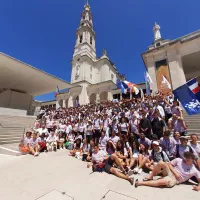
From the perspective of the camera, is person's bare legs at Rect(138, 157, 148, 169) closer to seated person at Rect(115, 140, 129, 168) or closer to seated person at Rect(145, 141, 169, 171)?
seated person at Rect(145, 141, 169, 171)

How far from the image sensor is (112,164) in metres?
3.83

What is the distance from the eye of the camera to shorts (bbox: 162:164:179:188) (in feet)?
8.61

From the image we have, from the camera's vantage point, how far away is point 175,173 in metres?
2.81

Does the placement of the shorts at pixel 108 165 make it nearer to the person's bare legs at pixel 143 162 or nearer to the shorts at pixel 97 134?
the person's bare legs at pixel 143 162

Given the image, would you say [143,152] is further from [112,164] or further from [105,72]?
[105,72]

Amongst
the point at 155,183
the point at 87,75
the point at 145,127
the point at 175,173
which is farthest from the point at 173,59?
the point at 87,75

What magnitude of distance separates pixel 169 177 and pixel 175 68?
566 inches

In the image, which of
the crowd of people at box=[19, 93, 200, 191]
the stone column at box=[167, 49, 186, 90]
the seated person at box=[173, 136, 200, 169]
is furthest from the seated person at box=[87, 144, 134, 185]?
the stone column at box=[167, 49, 186, 90]

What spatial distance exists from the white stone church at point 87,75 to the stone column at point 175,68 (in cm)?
1016

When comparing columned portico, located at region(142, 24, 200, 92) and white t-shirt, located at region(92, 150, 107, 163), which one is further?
columned portico, located at region(142, 24, 200, 92)

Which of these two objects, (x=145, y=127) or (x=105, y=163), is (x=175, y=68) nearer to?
(x=145, y=127)

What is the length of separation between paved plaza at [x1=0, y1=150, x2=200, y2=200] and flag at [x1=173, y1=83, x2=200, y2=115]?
253 cm

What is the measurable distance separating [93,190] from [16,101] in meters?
20.5

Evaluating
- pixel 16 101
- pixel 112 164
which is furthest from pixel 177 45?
pixel 16 101
